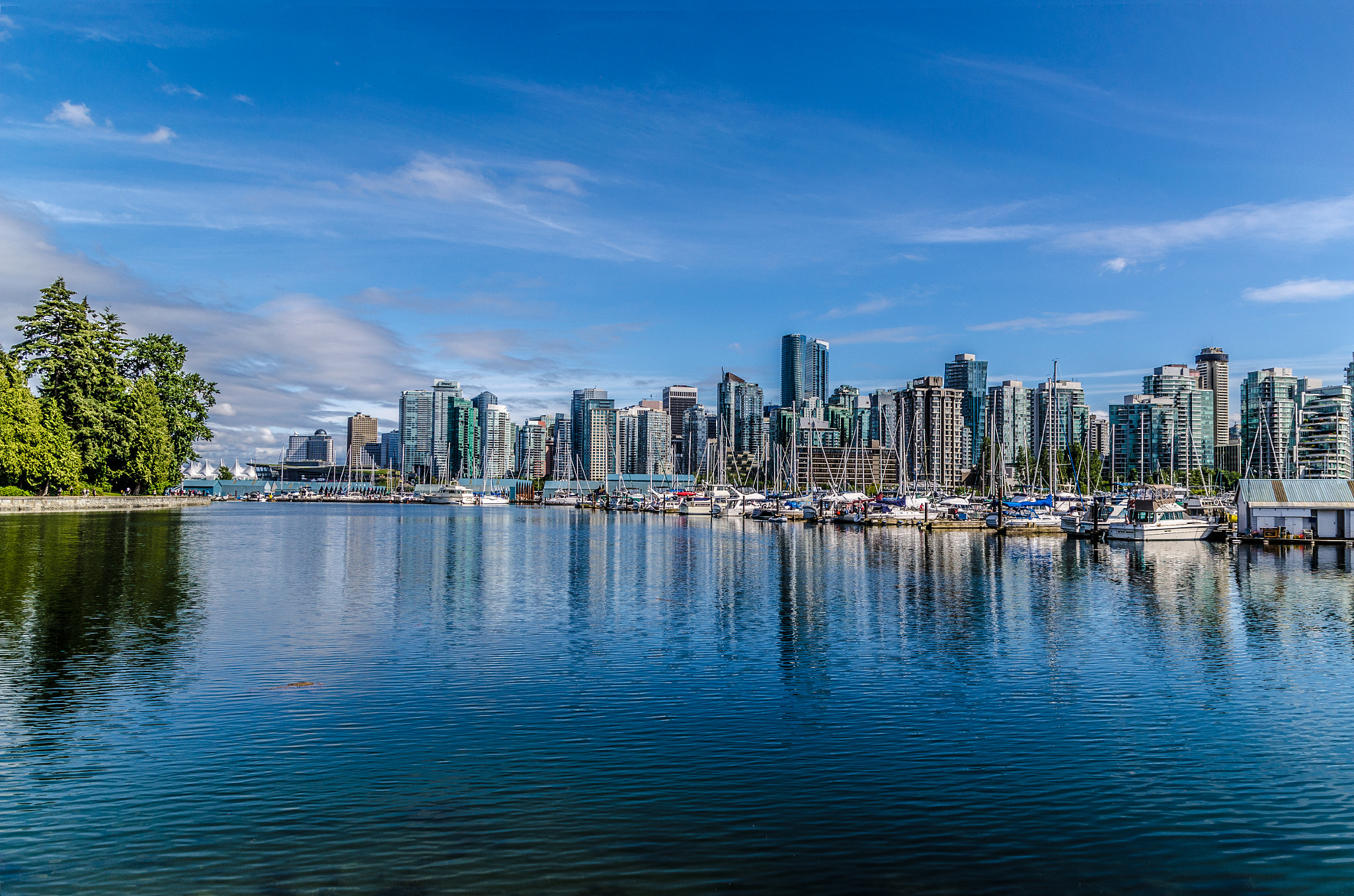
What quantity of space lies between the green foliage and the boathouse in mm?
127679

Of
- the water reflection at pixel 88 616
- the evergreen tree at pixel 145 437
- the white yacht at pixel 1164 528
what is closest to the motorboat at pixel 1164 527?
the white yacht at pixel 1164 528

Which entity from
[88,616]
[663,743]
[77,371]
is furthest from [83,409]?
[663,743]

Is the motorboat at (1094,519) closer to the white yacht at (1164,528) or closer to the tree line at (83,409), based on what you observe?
the white yacht at (1164,528)

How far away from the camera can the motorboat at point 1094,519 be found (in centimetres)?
9938

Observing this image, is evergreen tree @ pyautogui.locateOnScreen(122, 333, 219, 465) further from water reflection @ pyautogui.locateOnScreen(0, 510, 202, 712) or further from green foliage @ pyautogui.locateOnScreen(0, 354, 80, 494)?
water reflection @ pyautogui.locateOnScreen(0, 510, 202, 712)

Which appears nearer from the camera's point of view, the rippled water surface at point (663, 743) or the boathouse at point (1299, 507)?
the rippled water surface at point (663, 743)

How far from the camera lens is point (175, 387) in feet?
477

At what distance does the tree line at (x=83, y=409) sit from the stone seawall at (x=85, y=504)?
7.70ft

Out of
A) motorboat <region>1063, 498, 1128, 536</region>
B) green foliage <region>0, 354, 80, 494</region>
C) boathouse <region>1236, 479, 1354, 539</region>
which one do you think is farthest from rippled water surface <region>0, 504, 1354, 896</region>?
green foliage <region>0, 354, 80, 494</region>

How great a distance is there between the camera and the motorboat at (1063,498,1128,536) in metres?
99.4

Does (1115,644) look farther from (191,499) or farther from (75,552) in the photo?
(191,499)

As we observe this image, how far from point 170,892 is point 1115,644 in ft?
103

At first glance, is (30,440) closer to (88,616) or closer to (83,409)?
(83,409)

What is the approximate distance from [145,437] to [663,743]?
131 meters
